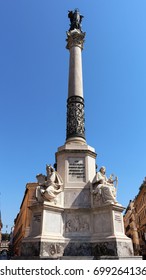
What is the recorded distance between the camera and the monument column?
11.2m

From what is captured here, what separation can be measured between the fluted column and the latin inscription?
127 centimetres

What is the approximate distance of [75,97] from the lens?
11.8 meters

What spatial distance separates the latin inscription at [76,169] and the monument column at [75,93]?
4.17ft

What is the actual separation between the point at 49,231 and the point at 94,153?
159 inches

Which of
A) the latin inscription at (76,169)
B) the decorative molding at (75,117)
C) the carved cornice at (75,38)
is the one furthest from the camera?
the carved cornice at (75,38)

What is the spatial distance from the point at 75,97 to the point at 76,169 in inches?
160

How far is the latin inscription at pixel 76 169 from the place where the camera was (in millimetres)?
9516

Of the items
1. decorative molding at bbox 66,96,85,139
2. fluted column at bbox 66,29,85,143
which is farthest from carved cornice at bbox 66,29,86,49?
decorative molding at bbox 66,96,85,139

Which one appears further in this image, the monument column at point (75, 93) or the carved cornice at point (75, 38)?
the carved cornice at point (75, 38)

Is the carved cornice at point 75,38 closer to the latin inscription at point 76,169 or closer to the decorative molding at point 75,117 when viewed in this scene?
the decorative molding at point 75,117

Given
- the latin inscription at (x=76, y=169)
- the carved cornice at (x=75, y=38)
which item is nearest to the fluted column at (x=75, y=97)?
the carved cornice at (x=75, y=38)

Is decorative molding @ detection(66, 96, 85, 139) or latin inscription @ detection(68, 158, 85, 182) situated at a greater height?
decorative molding @ detection(66, 96, 85, 139)

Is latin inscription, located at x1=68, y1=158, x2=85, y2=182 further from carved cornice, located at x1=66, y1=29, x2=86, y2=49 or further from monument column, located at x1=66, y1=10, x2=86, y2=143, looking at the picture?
carved cornice, located at x1=66, y1=29, x2=86, y2=49

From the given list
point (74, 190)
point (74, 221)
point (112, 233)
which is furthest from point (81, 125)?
point (112, 233)
